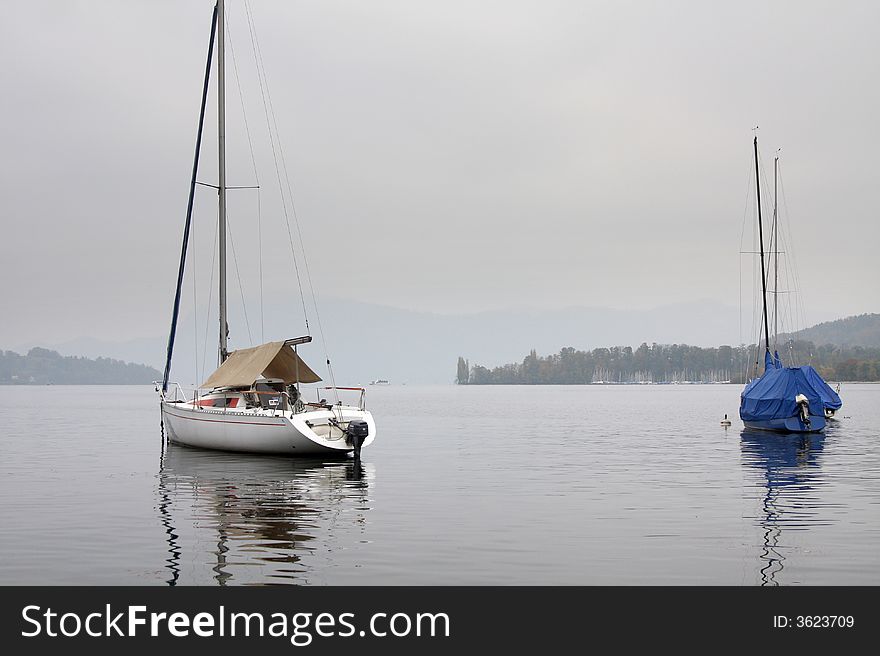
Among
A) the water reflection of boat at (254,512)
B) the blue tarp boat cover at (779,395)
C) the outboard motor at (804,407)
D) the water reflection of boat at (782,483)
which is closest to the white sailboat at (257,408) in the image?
the water reflection of boat at (254,512)

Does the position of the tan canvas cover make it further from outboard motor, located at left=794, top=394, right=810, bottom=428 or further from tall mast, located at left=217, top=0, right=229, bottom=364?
outboard motor, located at left=794, top=394, right=810, bottom=428

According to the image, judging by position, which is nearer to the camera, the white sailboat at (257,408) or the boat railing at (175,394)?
the white sailboat at (257,408)

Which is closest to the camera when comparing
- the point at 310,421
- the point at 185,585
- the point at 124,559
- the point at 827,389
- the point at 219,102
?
the point at 185,585

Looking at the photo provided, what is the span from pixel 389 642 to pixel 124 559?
674 cm

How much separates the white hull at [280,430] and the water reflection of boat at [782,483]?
1372 cm

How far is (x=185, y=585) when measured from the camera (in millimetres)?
13570

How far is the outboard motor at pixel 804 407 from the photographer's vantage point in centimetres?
4953

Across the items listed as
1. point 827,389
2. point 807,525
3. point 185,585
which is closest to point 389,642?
point 185,585

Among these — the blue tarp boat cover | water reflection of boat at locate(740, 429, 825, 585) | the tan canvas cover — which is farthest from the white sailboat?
the blue tarp boat cover

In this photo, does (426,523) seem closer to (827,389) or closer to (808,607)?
(808,607)

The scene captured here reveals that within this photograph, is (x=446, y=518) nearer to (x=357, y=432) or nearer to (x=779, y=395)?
(x=357, y=432)

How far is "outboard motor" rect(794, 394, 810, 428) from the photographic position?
4953 centimetres

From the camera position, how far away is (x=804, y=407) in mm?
49906

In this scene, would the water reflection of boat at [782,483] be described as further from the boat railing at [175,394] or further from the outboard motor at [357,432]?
the boat railing at [175,394]
